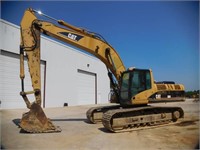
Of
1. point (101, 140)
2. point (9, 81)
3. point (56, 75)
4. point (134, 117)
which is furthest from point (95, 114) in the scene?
point (56, 75)

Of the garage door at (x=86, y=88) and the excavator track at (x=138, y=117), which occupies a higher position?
the garage door at (x=86, y=88)

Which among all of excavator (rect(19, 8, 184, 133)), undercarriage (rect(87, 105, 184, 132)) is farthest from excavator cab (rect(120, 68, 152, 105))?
undercarriage (rect(87, 105, 184, 132))

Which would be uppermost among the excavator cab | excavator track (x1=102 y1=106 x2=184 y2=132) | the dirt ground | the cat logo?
the cat logo

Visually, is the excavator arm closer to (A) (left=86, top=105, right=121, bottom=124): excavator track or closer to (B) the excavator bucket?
(B) the excavator bucket

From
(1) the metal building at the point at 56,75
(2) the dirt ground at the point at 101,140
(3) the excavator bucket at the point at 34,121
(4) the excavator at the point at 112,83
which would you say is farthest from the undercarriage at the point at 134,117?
(1) the metal building at the point at 56,75

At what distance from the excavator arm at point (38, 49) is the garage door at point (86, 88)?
56.4ft

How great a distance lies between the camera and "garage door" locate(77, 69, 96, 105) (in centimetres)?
2823

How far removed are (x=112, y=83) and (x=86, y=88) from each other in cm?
1873

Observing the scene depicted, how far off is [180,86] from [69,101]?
15.6 m

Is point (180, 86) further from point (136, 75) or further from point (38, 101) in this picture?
point (38, 101)

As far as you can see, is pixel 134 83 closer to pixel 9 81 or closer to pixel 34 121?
pixel 34 121

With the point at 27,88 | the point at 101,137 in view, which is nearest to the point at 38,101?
the point at 101,137

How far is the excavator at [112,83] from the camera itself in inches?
344

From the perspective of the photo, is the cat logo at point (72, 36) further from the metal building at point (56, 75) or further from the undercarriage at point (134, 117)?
the metal building at point (56, 75)
